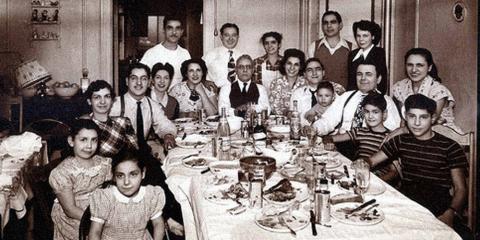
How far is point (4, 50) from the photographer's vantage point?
20.0ft

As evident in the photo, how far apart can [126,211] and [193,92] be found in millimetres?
2440

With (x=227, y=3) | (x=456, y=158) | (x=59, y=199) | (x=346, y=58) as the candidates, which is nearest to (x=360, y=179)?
(x=456, y=158)

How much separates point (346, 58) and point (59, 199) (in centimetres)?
346

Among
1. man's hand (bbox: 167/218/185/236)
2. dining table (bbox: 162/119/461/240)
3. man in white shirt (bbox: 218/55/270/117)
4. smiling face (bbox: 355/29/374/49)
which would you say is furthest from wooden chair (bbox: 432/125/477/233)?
man in white shirt (bbox: 218/55/270/117)

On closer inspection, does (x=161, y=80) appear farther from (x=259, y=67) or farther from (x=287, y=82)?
(x=259, y=67)

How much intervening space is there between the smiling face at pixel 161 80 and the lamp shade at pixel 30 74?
98.7 inches

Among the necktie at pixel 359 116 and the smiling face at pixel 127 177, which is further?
the necktie at pixel 359 116

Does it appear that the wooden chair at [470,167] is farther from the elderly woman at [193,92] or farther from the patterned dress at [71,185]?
the elderly woman at [193,92]

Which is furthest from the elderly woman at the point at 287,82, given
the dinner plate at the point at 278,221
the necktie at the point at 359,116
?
the dinner plate at the point at 278,221

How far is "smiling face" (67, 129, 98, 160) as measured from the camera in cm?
241

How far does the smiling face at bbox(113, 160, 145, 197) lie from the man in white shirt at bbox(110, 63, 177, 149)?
1.42 meters

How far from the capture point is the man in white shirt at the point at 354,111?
11.7ft

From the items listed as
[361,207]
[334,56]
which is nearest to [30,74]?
[334,56]

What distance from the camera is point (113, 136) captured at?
3.05 metres
